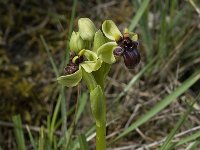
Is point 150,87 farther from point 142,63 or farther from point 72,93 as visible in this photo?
point 72,93

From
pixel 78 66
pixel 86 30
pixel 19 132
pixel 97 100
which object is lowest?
pixel 19 132

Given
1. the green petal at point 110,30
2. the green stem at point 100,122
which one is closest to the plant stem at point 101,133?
the green stem at point 100,122

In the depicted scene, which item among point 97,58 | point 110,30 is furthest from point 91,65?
point 110,30

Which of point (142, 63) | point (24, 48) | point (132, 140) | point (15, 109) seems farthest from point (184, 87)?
point (24, 48)

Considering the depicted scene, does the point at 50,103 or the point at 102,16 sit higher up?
the point at 102,16

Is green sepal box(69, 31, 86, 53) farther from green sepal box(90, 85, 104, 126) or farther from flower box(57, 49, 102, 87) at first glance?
green sepal box(90, 85, 104, 126)

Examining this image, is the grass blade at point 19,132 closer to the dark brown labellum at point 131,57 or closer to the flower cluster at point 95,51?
the flower cluster at point 95,51

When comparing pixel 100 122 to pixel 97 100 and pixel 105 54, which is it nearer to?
pixel 97 100
